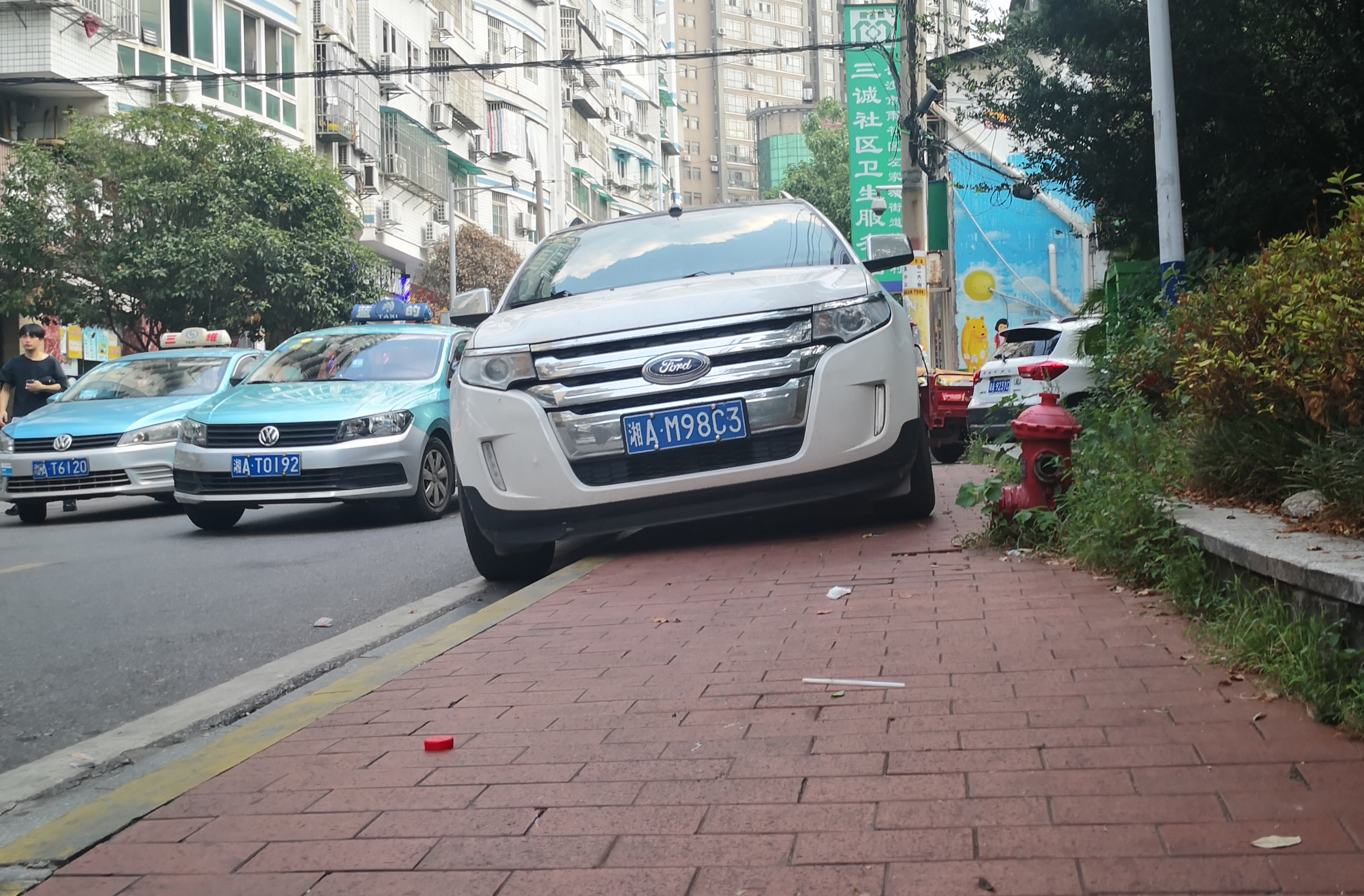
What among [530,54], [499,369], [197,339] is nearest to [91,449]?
[197,339]

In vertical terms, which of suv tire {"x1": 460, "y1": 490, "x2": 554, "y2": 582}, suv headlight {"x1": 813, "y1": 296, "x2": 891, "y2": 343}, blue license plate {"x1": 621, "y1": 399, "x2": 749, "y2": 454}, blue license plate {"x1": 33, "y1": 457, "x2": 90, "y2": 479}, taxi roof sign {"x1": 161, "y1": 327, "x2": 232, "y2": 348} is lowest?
suv tire {"x1": 460, "y1": 490, "x2": 554, "y2": 582}

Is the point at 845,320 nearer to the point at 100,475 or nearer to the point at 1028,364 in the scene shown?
the point at 1028,364

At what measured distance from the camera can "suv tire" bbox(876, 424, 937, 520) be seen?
23.5 ft

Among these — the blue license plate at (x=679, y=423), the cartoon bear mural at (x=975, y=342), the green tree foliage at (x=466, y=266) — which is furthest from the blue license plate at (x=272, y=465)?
the green tree foliage at (x=466, y=266)

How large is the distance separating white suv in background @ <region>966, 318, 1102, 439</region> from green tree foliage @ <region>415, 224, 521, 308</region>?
3479 centimetres

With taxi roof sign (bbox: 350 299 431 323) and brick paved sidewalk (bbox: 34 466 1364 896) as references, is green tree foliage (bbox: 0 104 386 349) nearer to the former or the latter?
taxi roof sign (bbox: 350 299 431 323)

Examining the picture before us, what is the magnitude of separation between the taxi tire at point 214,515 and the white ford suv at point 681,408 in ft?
14.6

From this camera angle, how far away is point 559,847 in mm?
2855

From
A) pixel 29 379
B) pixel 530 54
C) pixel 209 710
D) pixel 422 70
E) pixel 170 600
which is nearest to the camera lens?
pixel 209 710

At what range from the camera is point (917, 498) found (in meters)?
7.27

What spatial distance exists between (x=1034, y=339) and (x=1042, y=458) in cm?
865

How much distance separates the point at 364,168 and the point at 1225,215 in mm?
→ 35633

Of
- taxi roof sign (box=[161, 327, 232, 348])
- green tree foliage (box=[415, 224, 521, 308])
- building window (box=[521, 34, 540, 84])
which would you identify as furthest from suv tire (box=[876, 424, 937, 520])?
building window (box=[521, 34, 540, 84])

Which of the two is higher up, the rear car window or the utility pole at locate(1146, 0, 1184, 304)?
the utility pole at locate(1146, 0, 1184, 304)
